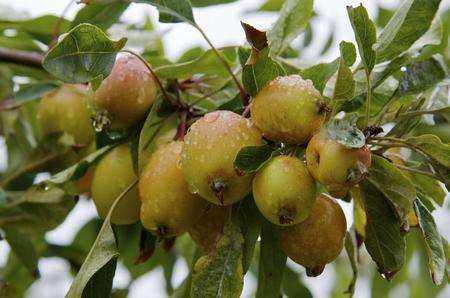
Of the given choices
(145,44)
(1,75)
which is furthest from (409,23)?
(1,75)

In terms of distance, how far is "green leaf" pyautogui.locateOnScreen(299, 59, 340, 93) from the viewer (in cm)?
117

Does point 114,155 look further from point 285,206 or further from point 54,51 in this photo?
point 285,206

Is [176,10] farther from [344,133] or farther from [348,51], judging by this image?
[344,133]

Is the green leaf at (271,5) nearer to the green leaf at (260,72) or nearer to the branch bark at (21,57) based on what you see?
the branch bark at (21,57)

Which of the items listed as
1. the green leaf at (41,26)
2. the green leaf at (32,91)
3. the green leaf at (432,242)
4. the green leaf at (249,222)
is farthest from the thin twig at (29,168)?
the green leaf at (432,242)

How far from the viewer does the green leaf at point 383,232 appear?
1155mm

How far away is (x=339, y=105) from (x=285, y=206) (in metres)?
0.21

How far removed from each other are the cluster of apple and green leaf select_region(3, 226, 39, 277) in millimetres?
407

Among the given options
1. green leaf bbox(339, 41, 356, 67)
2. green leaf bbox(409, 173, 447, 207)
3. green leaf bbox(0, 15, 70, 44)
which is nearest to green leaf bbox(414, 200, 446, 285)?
green leaf bbox(409, 173, 447, 207)

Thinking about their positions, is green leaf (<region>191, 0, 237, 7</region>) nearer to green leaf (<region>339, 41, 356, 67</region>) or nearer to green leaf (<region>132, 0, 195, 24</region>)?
green leaf (<region>132, 0, 195, 24</region>)

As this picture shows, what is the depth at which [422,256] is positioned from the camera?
6.85 ft

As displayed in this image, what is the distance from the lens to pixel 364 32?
111 centimetres

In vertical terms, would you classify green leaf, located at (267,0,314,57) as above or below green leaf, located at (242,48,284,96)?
below

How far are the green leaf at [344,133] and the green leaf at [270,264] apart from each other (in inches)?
10.0
